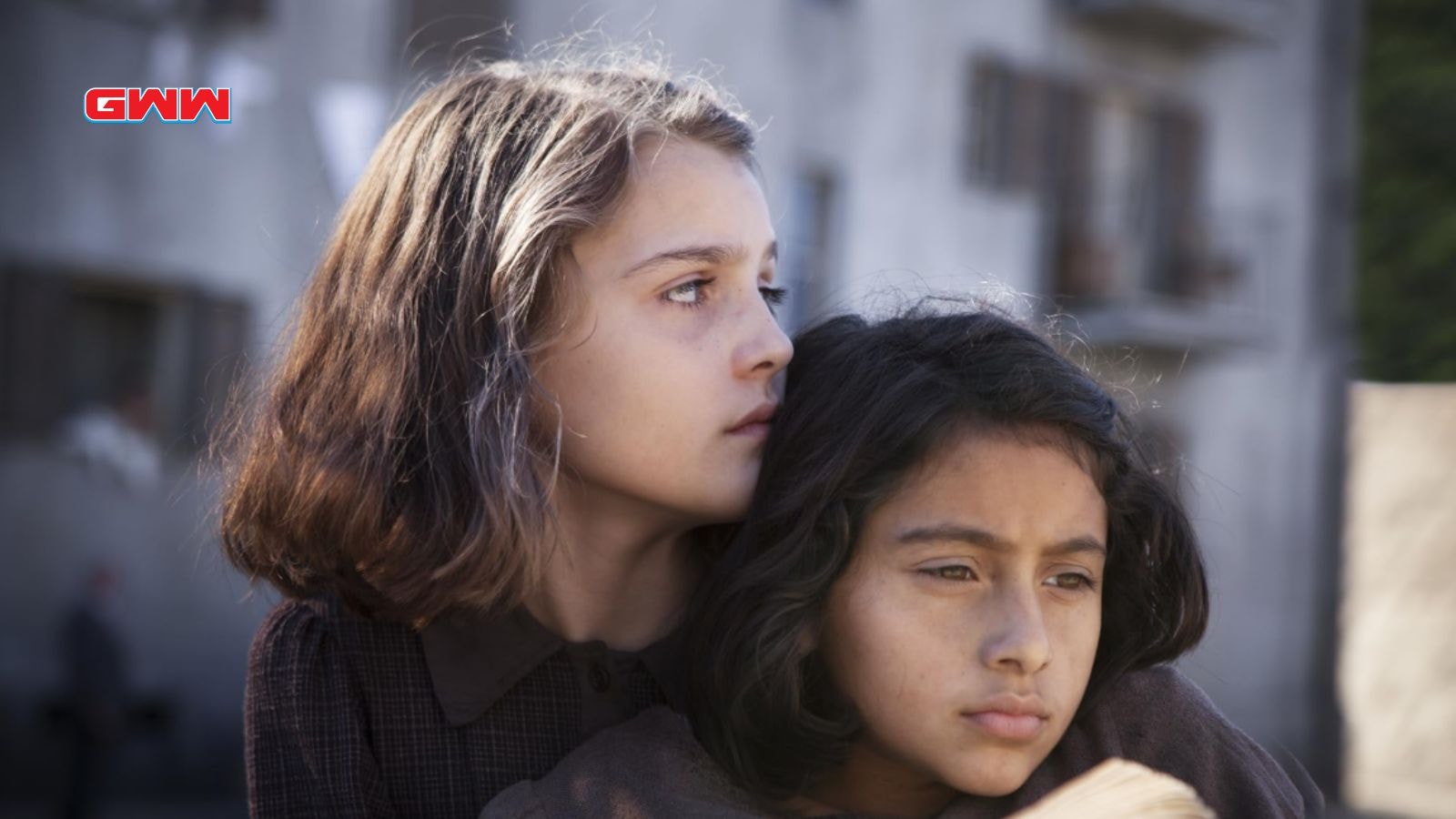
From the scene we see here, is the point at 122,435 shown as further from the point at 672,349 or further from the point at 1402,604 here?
the point at 672,349

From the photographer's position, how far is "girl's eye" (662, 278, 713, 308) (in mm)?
2102

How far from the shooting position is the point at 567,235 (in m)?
2.13

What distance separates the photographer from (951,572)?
72.4 inches

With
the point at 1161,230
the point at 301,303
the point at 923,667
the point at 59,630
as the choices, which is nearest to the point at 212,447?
the point at 301,303

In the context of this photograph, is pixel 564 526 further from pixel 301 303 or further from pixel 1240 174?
pixel 1240 174

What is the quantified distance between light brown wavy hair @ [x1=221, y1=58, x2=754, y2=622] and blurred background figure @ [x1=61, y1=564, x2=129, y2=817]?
7.09m

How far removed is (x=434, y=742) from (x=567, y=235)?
651 mm

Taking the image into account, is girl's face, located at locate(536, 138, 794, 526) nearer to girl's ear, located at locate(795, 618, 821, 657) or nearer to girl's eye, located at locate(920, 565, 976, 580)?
girl's ear, located at locate(795, 618, 821, 657)

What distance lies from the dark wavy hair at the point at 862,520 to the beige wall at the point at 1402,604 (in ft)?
20.1

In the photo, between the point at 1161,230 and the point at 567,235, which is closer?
the point at 567,235

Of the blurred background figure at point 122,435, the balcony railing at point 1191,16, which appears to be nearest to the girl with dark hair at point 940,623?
the blurred background figure at point 122,435

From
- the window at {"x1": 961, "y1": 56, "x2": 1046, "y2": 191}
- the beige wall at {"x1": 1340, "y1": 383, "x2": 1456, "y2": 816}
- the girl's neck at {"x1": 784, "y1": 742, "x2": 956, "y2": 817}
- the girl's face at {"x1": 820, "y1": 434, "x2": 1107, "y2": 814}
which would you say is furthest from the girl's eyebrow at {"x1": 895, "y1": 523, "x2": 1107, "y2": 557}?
the window at {"x1": 961, "y1": 56, "x2": 1046, "y2": 191}

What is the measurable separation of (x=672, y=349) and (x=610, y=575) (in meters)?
0.35

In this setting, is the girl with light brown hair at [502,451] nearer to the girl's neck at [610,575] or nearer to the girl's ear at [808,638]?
the girl's neck at [610,575]
